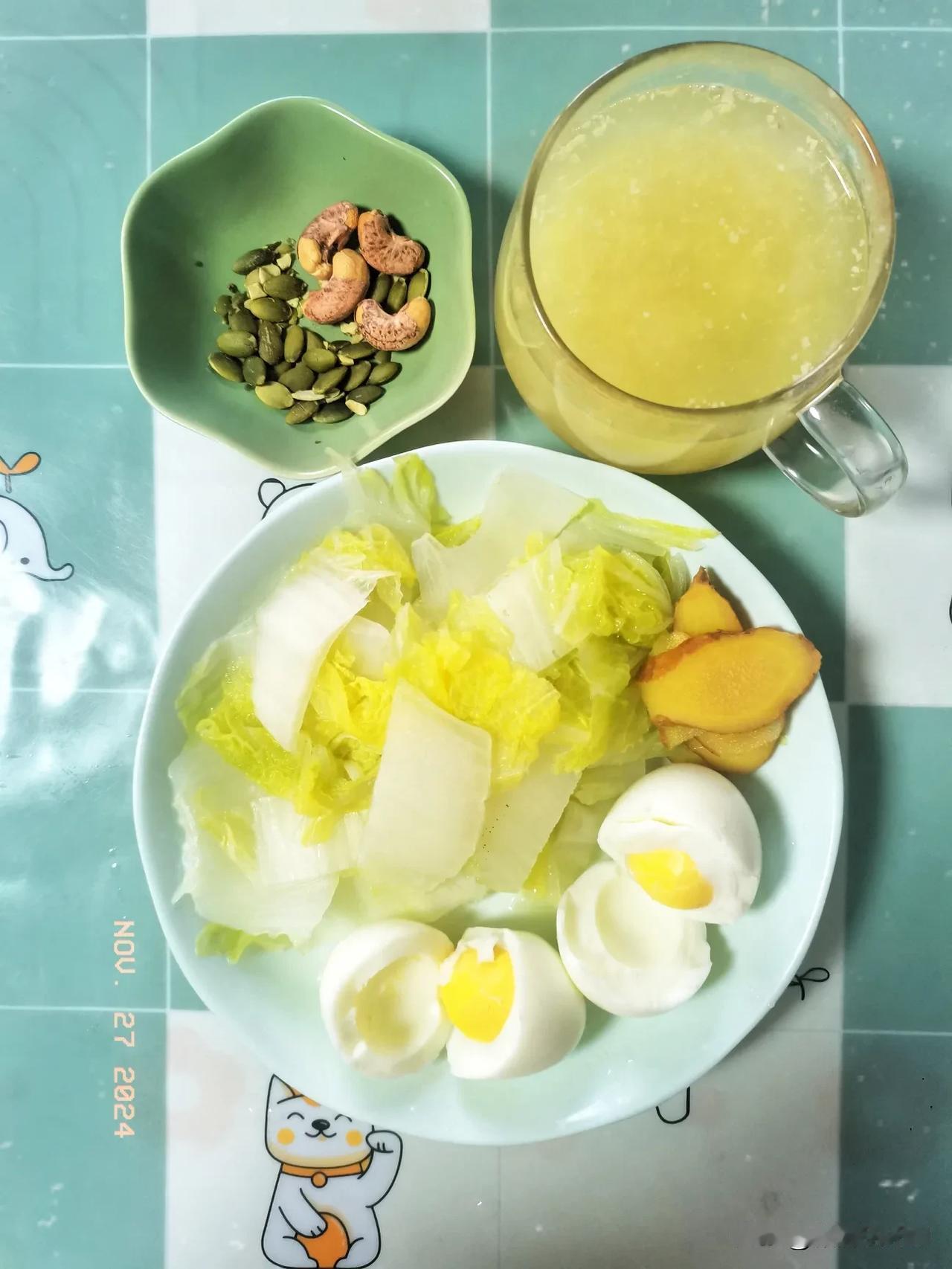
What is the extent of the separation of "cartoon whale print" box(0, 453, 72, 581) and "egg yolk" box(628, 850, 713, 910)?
586mm

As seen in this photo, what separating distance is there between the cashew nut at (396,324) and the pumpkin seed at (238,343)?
10cm

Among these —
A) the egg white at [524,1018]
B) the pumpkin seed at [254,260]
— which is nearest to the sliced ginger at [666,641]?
the egg white at [524,1018]

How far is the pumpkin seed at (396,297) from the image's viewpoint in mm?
798

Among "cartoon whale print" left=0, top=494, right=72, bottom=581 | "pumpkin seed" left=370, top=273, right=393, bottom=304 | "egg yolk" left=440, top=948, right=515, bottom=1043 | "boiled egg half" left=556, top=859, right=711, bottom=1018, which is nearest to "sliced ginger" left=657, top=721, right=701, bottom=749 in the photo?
"boiled egg half" left=556, top=859, right=711, bottom=1018

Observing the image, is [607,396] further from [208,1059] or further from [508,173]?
[208,1059]

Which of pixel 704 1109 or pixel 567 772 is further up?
pixel 567 772

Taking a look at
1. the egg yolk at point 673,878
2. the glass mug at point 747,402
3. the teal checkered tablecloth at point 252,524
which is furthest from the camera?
the teal checkered tablecloth at point 252,524

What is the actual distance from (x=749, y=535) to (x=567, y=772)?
28 centimetres

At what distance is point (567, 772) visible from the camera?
2.43 feet

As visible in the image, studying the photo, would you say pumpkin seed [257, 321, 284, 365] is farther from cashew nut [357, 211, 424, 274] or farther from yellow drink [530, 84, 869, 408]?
yellow drink [530, 84, 869, 408]

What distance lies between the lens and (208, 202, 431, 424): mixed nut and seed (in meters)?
0.79

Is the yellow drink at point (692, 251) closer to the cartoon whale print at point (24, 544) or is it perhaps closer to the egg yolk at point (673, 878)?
the egg yolk at point (673, 878)

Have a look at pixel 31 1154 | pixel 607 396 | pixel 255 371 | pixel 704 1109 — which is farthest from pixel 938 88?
pixel 31 1154

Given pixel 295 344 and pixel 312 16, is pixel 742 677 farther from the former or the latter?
pixel 312 16
